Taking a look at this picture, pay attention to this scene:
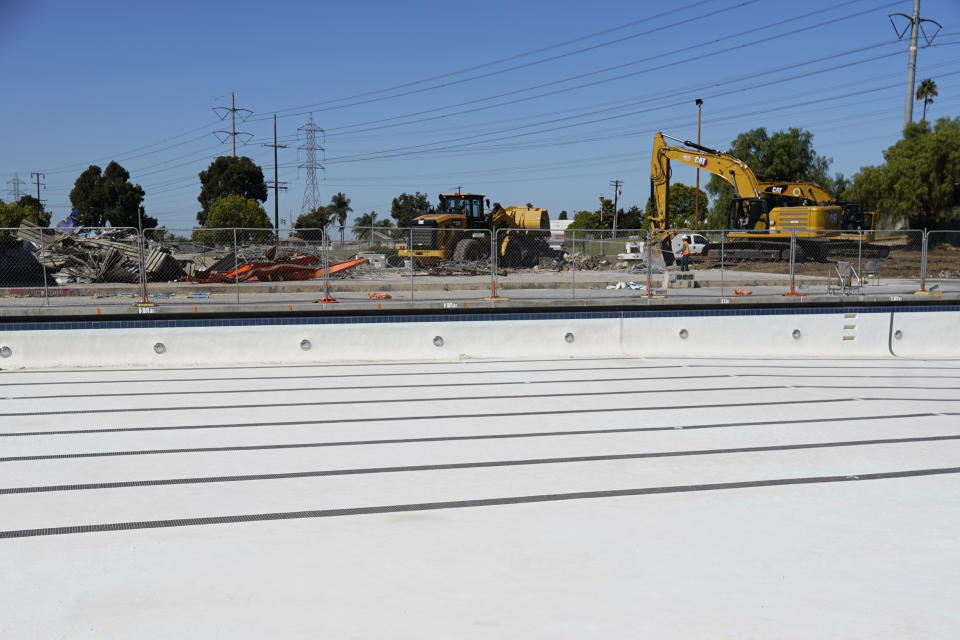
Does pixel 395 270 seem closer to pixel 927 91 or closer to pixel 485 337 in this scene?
pixel 485 337

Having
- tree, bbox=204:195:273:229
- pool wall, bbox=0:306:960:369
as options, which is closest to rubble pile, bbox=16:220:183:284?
pool wall, bbox=0:306:960:369

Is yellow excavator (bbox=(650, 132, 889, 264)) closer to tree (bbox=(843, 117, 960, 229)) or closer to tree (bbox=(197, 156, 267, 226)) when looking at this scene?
tree (bbox=(843, 117, 960, 229))

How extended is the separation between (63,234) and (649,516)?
18.1 m

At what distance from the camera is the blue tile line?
10.4 metres

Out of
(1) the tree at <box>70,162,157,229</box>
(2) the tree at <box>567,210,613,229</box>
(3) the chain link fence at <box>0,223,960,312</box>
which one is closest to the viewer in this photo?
(3) the chain link fence at <box>0,223,960,312</box>

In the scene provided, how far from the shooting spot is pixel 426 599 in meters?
3.45

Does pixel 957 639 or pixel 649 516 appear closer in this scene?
pixel 957 639

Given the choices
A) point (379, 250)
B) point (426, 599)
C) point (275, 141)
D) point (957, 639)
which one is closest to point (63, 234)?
point (379, 250)

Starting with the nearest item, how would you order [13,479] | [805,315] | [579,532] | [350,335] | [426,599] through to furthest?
[426,599], [579,532], [13,479], [350,335], [805,315]

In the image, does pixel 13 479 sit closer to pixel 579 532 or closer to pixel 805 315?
pixel 579 532

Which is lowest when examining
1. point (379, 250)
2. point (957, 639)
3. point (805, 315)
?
point (957, 639)

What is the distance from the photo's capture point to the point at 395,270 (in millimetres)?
17812

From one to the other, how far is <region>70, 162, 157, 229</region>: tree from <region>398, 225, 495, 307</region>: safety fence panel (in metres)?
56.1

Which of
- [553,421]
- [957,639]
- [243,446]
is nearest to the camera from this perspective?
[957,639]
